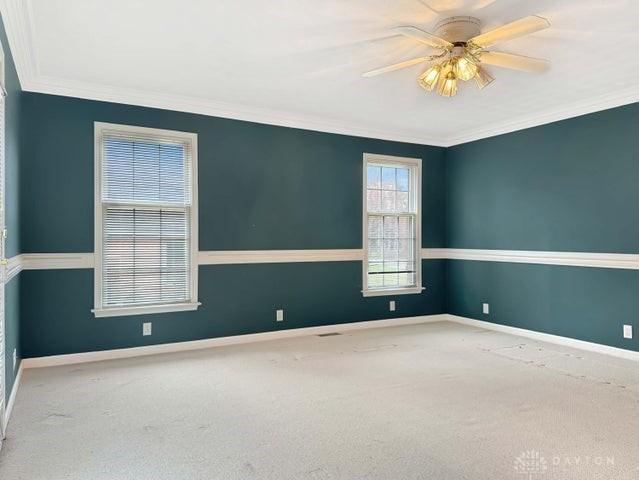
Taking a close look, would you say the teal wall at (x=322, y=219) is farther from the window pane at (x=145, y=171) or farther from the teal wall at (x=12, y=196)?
the window pane at (x=145, y=171)

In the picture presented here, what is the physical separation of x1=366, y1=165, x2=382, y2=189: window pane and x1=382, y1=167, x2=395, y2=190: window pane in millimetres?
71

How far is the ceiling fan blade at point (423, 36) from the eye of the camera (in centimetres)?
260

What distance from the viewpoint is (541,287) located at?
17.0ft

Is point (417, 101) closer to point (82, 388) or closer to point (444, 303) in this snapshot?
point (444, 303)

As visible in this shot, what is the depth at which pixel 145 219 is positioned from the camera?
449 centimetres

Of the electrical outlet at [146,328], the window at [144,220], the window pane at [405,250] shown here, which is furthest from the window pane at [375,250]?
the electrical outlet at [146,328]

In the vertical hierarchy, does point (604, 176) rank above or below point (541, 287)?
above

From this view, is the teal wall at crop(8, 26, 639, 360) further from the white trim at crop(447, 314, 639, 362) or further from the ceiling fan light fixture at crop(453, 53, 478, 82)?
the ceiling fan light fixture at crop(453, 53, 478, 82)

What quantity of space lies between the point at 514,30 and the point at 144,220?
11.7 feet

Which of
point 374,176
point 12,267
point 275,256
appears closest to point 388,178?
point 374,176

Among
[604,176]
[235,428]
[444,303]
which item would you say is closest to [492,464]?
[235,428]

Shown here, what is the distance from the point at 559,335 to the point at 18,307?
5.32 meters

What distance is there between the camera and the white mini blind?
14.2 feet

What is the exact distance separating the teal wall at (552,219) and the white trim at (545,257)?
0.06m
